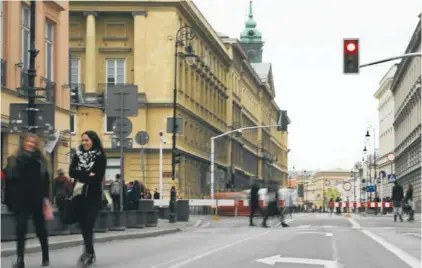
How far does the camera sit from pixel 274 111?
15850 centimetres

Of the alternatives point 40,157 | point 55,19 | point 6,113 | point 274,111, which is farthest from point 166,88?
point 274,111

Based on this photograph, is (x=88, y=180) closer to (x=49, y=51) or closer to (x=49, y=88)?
(x=49, y=88)

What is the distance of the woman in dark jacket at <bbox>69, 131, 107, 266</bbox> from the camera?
11766 mm

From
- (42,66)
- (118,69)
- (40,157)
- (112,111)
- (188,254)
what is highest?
(118,69)

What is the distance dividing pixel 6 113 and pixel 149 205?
6.69 m

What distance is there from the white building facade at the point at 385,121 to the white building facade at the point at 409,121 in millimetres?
12220

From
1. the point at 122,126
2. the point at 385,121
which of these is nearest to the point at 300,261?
the point at 122,126

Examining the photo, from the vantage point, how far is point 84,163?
11789 mm

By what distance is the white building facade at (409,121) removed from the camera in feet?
275

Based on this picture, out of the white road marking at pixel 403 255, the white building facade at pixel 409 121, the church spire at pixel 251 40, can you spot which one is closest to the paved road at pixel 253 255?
the white road marking at pixel 403 255

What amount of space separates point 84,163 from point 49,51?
22.8 meters

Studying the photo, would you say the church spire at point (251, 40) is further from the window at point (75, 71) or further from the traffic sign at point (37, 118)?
the traffic sign at point (37, 118)

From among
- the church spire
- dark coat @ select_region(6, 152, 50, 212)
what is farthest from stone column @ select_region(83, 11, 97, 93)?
the church spire

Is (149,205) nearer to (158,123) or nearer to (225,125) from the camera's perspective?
(158,123)
